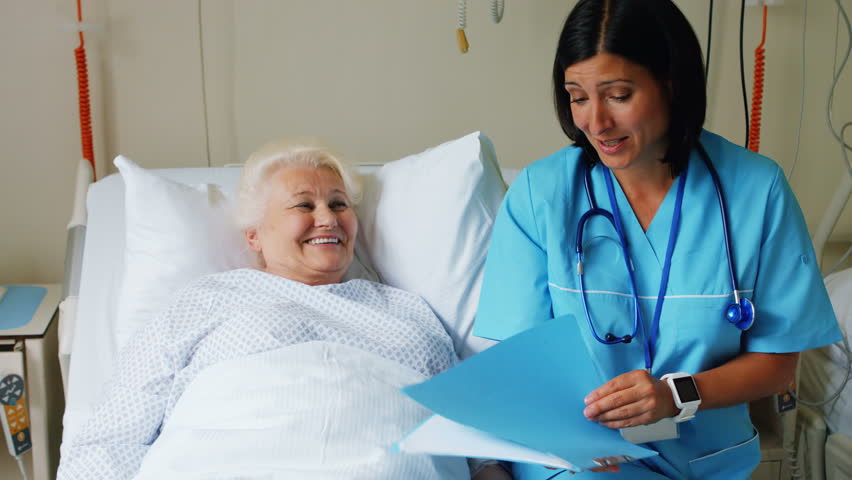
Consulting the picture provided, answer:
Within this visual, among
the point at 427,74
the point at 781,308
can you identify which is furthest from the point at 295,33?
the point at 781,308

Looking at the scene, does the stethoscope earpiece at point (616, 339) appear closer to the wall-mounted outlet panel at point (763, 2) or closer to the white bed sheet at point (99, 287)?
the white bed sheet at point (99, 287)

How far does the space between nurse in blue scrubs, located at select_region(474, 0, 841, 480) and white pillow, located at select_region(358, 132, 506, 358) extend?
0.31m

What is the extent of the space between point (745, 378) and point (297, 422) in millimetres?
764

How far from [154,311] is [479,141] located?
0.87 meters

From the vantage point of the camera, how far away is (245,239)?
1.93m

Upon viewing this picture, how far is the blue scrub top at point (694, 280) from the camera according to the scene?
1.31 m

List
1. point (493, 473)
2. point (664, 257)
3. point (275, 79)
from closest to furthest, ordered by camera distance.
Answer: point (664, 257), point (493, 473), point (275, 79)

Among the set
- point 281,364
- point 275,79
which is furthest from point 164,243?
point 275,79

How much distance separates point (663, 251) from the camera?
53.2 inches

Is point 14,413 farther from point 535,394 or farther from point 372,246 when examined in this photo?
point 535,394

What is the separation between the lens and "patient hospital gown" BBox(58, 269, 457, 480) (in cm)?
151

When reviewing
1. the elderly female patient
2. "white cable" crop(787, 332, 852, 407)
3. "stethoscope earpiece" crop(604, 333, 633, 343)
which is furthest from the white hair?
"white cable" crop(787, 332, 852, 407)

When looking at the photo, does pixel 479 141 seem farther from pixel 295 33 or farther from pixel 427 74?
pixel 295 33

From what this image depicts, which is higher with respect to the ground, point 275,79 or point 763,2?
point 763,2
